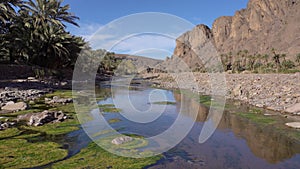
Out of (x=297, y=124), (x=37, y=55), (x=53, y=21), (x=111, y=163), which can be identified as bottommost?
(x=111, y=163)

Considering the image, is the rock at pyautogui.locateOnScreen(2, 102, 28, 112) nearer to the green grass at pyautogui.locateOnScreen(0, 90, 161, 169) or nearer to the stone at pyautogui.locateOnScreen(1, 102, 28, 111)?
the stone at pyautogui.locateOnScreen(1, 102, 28, 111)

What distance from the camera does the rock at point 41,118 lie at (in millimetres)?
11461

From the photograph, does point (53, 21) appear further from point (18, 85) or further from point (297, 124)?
point (297, 124)

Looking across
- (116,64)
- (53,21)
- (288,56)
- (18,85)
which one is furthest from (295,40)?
(18,85)

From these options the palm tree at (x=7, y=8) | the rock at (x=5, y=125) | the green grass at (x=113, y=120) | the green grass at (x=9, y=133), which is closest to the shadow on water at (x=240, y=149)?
the green grass at (x=113, y=120)

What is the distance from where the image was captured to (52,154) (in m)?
7.94

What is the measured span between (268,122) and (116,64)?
80.4 meters

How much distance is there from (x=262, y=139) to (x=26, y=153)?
1020 centimetres

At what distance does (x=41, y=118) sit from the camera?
1166 centimetres

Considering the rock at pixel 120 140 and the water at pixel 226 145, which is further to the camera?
the rock at pixel 120 140

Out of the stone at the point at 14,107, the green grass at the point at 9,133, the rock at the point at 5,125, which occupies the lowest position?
the green grass at the point at 9,133

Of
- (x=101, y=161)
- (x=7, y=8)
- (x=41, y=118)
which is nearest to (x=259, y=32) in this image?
(x=7, y=8)

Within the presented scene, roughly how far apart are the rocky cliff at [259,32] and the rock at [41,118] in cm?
9215

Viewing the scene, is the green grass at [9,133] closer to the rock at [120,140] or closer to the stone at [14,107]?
the rock at [120,140]
